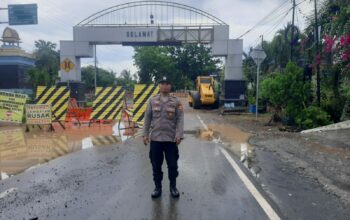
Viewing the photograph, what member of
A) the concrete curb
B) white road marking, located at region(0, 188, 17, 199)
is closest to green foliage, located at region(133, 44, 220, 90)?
the concrete curb

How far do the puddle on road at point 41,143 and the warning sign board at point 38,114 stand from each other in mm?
402

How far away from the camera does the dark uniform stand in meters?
6.12

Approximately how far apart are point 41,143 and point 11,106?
5.14 meters

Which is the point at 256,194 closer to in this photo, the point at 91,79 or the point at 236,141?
the point at 236,141

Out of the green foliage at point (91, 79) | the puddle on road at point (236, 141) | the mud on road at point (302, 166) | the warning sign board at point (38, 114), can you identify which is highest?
the green foliage at point (91, 79)

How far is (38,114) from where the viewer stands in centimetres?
1573

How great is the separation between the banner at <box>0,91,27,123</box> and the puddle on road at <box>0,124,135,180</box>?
0.52m

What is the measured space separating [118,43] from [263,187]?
22183mm

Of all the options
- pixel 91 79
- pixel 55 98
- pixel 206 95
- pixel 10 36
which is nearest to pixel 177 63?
pixel 91 79

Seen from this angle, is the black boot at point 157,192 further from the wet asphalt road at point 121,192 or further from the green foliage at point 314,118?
the green foliage at point 314,118

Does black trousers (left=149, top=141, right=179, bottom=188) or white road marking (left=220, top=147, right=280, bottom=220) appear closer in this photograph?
white road marking (left=220, top=147, right=280, bottom=220)

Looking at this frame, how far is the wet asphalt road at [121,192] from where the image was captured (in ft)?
17.4

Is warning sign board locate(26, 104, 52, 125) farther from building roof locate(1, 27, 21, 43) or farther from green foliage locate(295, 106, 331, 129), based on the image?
building roof locate(1, 27, 21, 43)

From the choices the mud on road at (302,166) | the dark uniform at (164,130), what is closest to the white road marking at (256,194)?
the mud on road at (302,166)
